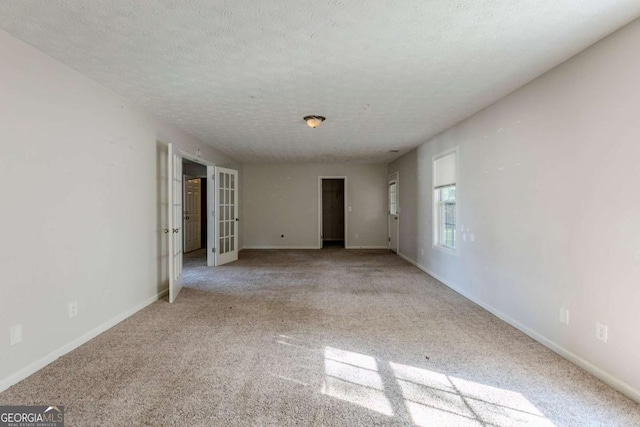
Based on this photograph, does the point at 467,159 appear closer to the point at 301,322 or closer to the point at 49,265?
the point at 301,322

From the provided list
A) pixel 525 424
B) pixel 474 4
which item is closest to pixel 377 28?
pixel 474 4

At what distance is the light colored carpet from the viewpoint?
1.75 metres

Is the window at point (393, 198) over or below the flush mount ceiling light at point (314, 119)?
below

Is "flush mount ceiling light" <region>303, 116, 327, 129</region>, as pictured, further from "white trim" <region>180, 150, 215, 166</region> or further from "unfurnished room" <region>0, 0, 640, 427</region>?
"white trim" <region>180, 150, 215, 166</region>

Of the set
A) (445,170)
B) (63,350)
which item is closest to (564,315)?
(445,170)

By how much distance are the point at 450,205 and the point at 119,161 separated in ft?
14.0

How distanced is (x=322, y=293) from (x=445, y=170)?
2647 millimetres

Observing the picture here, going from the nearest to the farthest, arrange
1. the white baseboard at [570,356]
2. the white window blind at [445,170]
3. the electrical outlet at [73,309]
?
the white baseboard at [570,356] < the electrical outlet at [73,309] < the white window blind at [445,170]

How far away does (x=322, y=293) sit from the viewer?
419 cm

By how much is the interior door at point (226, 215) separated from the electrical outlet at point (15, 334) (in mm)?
3955

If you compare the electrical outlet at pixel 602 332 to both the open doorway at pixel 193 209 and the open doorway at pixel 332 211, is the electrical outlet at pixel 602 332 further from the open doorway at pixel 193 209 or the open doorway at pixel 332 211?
the open doorway at pixel 332 211

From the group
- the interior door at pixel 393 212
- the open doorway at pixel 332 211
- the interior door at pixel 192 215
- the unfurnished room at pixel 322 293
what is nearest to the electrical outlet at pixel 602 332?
the unfurnished room at pixel 322 293

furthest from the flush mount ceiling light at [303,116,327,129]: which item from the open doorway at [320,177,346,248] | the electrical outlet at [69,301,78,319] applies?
the open doorway at [320,177,346,248]

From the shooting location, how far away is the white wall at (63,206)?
2.06m
